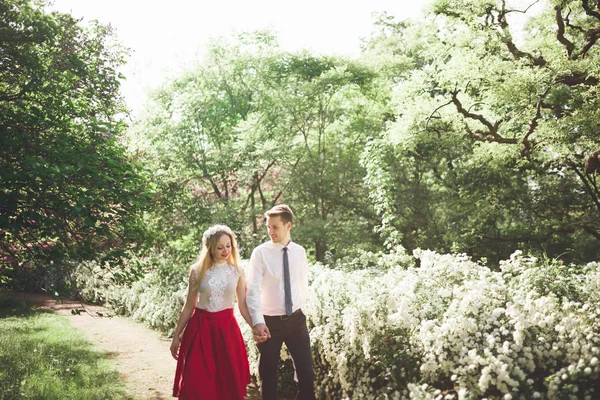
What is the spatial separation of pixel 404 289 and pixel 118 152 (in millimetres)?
4256

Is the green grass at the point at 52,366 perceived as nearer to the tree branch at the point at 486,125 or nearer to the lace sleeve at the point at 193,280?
the lace sleeve at the point at 193,280

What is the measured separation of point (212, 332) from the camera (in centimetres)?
441

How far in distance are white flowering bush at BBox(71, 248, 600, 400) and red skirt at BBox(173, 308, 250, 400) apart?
0.99m

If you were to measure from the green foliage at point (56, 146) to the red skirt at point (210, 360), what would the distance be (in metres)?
2.18

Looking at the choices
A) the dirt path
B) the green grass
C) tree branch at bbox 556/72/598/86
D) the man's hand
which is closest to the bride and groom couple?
the man's hand

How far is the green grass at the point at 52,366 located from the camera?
614 cm

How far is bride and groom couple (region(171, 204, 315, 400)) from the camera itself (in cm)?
Answer: 429

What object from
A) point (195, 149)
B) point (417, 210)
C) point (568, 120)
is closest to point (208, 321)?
point (568, 120)

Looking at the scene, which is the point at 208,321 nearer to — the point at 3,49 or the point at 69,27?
the point at 3,49

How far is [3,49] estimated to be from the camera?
6.78 m

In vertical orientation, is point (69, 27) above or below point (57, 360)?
above

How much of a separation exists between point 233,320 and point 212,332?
231 millimetres

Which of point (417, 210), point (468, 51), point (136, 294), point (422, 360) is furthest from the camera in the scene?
point (417, 210)

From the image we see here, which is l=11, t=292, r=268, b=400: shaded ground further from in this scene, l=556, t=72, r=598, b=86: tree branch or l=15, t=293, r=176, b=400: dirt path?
l=556, t=72, r=598, b=86: tree branch
